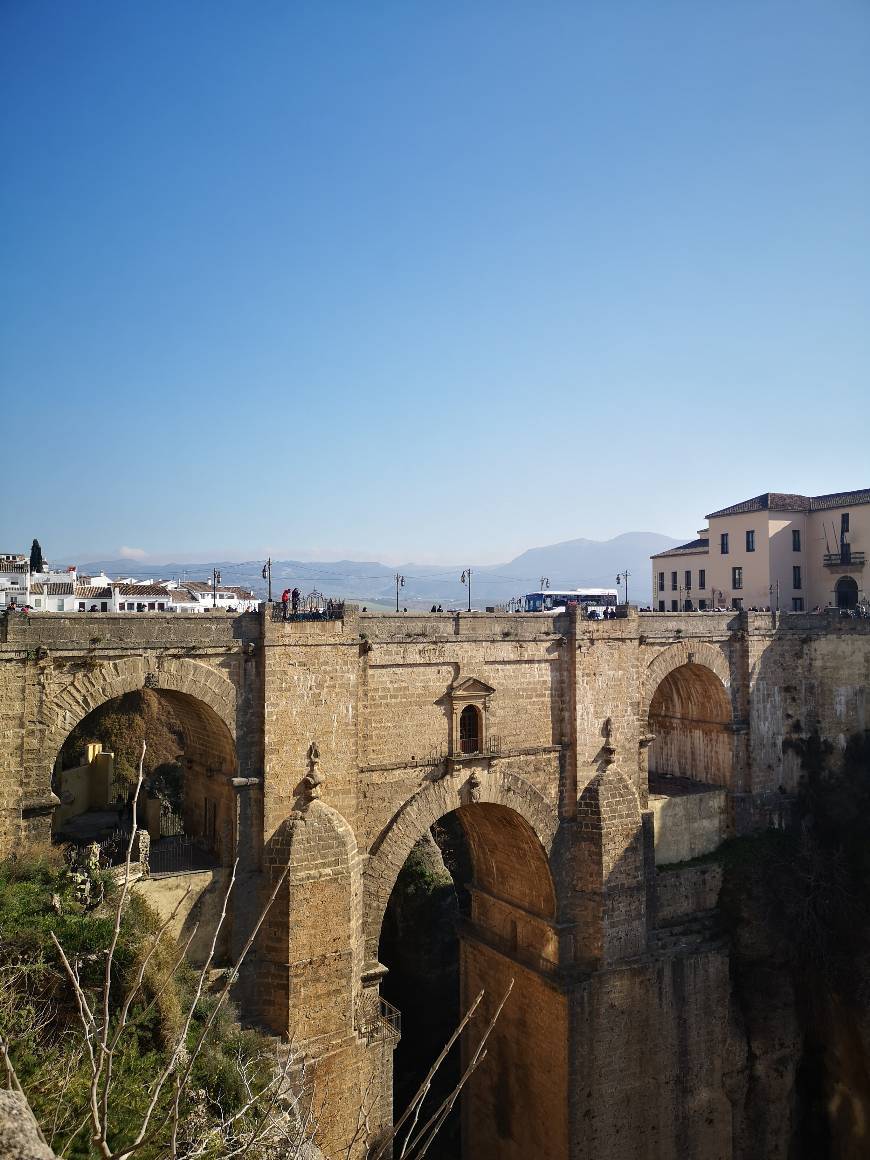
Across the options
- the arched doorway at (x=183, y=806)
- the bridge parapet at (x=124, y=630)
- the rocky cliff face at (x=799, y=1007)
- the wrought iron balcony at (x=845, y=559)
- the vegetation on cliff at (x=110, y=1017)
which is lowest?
the rocky cliff face at (x=799, y=1007)

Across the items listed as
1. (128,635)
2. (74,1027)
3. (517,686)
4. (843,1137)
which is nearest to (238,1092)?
(74,1027)

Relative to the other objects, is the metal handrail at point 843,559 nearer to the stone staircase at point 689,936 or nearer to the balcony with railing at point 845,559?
the balcony with railing at point 845,559

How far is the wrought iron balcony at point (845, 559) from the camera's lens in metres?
36.7

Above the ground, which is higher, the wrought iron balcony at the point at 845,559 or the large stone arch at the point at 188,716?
the wrought iron balcony at the point at 845,559

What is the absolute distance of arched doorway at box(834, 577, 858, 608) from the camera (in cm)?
3712

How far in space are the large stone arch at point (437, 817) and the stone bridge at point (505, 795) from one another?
6cm

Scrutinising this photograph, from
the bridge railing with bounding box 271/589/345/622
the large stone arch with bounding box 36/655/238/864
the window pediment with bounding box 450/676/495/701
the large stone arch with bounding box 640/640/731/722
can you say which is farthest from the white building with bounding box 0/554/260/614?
the large stone arch with bounding box 36/655/238/864

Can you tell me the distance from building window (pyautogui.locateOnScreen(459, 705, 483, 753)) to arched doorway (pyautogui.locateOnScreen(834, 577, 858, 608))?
79.2ft

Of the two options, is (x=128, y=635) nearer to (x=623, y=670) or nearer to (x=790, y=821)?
(x=623, y=670)

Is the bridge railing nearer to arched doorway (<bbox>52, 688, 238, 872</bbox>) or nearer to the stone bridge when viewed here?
the stone bridge

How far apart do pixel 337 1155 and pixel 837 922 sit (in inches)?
623

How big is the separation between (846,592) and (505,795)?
24.0 m

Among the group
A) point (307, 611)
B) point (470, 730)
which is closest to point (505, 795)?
point (470, 730)

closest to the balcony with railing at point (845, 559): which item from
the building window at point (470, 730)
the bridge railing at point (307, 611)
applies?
the building window at point (470, 730)
